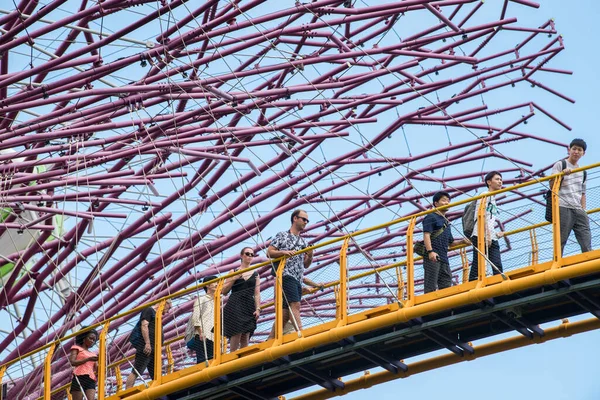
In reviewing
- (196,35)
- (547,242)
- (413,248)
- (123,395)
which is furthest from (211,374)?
(196,35)

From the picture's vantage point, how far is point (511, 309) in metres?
18.3

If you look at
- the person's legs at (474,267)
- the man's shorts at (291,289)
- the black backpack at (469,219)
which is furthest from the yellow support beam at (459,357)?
the man's shorts at (291,289)

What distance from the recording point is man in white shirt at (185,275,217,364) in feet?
63.9

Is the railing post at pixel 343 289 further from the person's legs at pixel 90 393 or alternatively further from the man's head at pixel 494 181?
Answer: the person's legs at pixel 90 393

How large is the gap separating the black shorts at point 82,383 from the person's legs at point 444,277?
4875 millimetres

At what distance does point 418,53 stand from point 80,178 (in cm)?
812

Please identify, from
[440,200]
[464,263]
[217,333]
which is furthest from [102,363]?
[440,200]

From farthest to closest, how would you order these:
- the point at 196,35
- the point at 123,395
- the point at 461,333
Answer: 1. the point at 196,35
2. the point at 123,395
3. the point at 461,333

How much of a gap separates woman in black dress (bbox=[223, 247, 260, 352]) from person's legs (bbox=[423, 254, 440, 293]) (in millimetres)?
2126

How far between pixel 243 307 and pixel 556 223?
13.4ft


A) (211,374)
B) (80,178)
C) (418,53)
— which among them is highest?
(418,53)

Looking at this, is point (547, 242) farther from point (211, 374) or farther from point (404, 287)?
point (211, 374)

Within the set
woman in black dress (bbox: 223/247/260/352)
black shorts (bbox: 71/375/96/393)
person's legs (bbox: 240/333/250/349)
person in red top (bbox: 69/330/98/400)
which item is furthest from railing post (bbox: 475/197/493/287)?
black shorts (bbox: 71/375/96/393)

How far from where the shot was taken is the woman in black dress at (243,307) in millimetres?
18703
